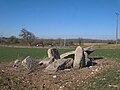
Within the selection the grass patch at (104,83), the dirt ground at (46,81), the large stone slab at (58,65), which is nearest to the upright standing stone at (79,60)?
the large stone slab at (58,65)

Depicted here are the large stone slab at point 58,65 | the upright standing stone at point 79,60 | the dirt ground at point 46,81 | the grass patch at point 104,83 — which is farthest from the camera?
the upright standing stone at point 79,60

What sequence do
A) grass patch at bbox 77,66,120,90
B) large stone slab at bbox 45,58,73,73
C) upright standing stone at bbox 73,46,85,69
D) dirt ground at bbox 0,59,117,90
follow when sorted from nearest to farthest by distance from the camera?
1. grass patch at bbox 77,66,120,90
2. dirt ground at bbox 0,59,117,90
3. large stone slab at bbox 45,58,73,73
4. upright standing stone at bbox 73,46,85,69

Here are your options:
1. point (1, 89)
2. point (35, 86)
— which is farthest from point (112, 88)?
point (1, 89)

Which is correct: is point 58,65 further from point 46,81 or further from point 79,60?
point 46,81

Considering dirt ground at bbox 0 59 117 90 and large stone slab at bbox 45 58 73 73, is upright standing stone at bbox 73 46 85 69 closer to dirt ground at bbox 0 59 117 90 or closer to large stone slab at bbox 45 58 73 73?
large stone slab at bbox 45 58 73 73

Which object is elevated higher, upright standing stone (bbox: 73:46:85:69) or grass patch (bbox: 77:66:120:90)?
upright standing stone (bbox: 73:46:85:69)

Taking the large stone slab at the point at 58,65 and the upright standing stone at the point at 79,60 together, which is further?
the upright standing stone at the point at 79,60

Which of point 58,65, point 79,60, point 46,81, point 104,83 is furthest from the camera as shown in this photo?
point 79,60

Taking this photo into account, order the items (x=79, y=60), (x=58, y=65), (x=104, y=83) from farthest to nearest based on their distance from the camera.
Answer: (x=79, y=60)
(x=58, y=65)
(x=104, y=83)

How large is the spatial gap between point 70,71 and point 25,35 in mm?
101522

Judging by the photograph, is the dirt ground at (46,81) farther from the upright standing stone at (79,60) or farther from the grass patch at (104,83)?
the upright standing stone at (79,60)

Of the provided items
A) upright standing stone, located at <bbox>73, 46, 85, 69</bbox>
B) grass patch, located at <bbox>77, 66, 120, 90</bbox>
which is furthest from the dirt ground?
upright standing stone, located at <bbox>73, 46, 85, 69</bbox>

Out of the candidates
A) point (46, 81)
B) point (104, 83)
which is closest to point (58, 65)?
point (46, 81)

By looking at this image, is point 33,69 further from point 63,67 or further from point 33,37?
point 33,37
